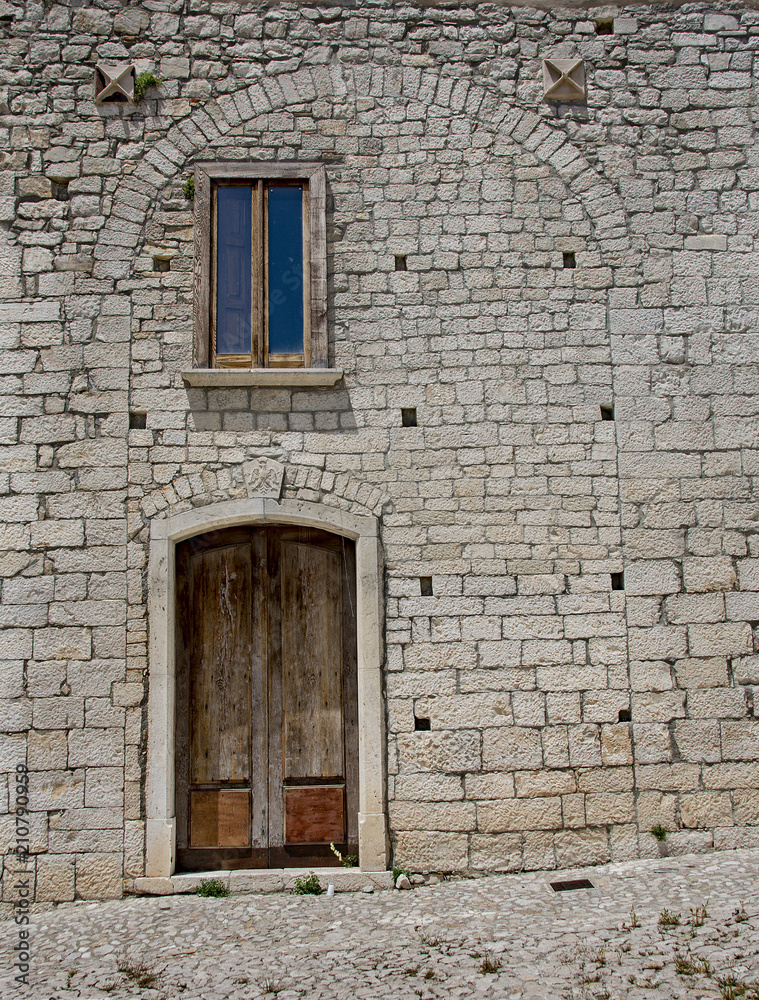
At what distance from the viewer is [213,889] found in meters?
4.37

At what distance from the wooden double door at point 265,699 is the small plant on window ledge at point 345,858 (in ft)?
0.10

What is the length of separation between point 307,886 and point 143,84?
5.30 meters

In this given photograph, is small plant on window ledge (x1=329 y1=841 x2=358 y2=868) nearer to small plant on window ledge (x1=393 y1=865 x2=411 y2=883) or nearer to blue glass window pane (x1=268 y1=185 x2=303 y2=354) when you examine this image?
small plant on window ledge (x1=393 y1=865 x2=411 y2=883)

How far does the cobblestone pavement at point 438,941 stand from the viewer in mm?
3248

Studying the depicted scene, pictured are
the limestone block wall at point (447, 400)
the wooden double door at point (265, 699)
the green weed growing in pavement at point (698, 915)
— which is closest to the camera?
the green weed growing in pavement at point (698, 915)

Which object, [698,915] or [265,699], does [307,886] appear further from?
[698,915]

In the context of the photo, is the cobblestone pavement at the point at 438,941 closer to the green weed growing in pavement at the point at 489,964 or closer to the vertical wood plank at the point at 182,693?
the green weed growing in pavement at the point at 489,964

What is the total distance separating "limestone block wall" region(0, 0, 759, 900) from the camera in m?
4.54

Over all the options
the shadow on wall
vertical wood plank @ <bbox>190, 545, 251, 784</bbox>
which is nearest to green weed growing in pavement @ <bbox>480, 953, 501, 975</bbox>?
vertical wood plank @ <bbox>190, 545, 251, 784</bbox>

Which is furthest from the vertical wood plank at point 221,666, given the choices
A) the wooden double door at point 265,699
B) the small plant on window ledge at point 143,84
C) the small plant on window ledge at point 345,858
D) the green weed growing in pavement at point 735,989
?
the small plant on window ledge at point 143,84

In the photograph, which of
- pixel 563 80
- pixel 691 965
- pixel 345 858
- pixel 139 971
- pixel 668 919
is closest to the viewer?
pixel 691 965

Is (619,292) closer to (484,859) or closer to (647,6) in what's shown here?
(647,6)

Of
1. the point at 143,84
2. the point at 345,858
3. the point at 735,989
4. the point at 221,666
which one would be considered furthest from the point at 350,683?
the point at 143,84

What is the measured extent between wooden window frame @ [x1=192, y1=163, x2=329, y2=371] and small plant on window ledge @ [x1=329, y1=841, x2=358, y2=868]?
122 inches
